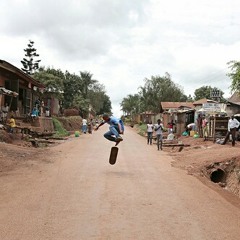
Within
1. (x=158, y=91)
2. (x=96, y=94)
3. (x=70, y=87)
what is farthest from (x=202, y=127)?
(x=96, y=94)

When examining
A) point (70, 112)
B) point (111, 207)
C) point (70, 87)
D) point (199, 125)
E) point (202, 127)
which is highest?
point (70, 87)

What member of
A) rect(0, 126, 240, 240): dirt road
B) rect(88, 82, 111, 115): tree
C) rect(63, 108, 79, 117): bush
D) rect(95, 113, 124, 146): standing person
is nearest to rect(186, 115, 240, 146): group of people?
rect(95, 113, 124, 146): standing person

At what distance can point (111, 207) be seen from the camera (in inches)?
251

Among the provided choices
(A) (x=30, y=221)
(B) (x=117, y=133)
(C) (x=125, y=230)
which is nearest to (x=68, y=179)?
(B) (x=117, y=133)

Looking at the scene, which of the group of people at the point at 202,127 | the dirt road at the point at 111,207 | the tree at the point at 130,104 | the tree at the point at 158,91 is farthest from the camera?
the tree at the point at 130,104

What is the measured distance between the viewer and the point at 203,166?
12.1 m

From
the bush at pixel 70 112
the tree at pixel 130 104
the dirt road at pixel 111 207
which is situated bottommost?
the dirt road at pixel 111 207

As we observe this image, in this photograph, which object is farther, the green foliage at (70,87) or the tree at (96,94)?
the tree at (96,94)

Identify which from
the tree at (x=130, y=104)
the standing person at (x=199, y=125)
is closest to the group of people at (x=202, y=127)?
the standing person at (x=199, y=125)

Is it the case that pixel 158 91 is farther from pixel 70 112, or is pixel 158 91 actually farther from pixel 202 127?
pixel 202 127

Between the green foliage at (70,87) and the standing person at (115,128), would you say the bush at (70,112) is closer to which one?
the green foliage at (70,87)

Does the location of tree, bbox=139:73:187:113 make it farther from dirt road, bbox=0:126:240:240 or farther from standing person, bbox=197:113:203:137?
dirt road, bbox=0:126:240:240

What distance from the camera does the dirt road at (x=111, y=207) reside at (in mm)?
5078

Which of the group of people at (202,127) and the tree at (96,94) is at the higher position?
the tree at (96,94)
